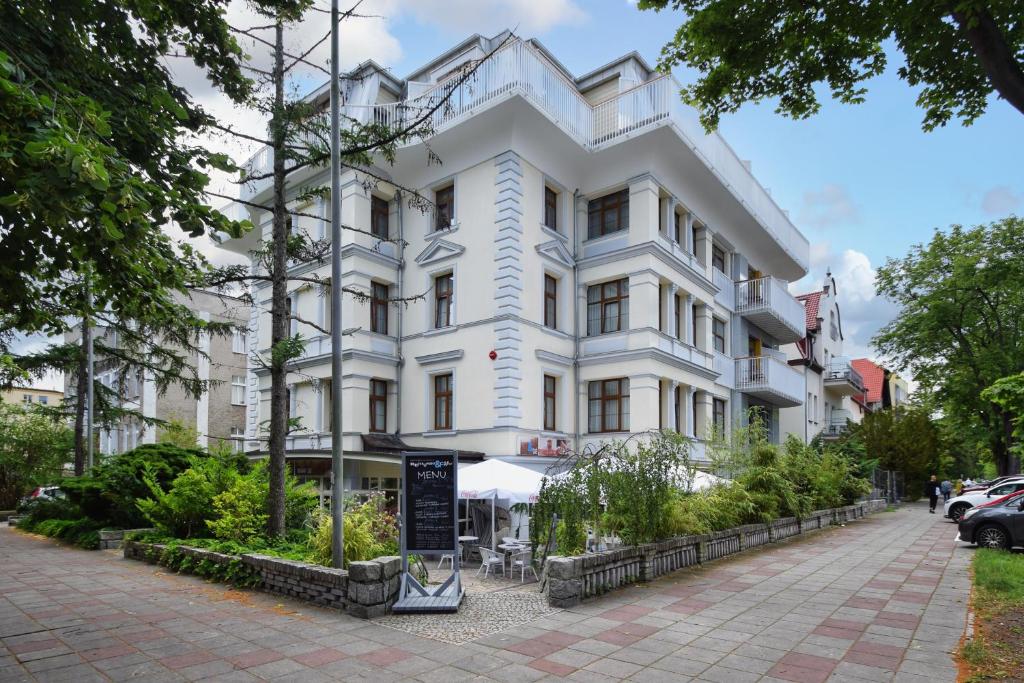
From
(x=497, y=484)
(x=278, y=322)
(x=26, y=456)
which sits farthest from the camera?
(x=26, y=456)

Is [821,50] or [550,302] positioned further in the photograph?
[550,302]

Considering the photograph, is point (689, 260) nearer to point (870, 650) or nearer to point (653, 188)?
point (653, 188)

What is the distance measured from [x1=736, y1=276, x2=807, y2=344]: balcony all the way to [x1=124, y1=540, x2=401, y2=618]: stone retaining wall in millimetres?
22268

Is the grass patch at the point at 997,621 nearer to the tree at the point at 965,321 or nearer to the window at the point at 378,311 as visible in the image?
the window at the point at 378,311

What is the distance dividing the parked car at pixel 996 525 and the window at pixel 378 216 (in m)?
17.8

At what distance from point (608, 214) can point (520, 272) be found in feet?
14.8

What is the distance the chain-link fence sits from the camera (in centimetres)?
3402

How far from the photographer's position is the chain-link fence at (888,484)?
34.0 metres

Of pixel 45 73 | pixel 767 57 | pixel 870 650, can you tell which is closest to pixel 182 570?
pixel 45 73

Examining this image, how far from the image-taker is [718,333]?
27484mm

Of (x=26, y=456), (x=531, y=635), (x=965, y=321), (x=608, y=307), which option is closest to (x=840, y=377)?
(x=965, y=321)

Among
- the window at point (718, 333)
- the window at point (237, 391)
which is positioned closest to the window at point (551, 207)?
the window at point (718, 333)

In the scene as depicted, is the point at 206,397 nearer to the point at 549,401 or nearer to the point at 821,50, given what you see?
the point at 549,401

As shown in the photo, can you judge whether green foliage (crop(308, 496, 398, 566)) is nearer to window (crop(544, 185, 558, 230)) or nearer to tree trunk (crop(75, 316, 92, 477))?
window (crop(544, 185, 558, 230))
